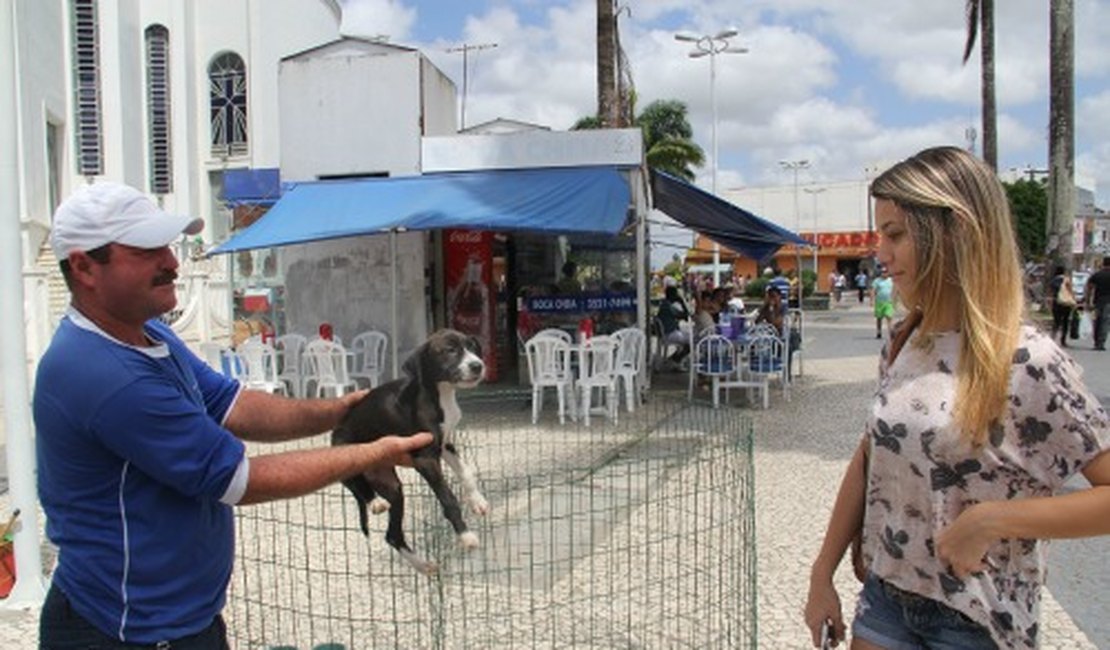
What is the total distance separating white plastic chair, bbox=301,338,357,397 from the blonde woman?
29.8 feet

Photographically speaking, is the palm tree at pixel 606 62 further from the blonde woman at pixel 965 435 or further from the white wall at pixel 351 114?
the blonde woman at pixel 965 435

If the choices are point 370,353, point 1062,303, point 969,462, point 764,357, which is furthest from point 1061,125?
point 969,462

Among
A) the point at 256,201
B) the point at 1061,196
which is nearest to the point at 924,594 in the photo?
the point at 256,201

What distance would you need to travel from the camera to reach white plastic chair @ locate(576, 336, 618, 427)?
30.6ft

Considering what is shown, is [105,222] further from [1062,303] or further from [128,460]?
[1062,303]

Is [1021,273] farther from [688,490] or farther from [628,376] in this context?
[628,376]

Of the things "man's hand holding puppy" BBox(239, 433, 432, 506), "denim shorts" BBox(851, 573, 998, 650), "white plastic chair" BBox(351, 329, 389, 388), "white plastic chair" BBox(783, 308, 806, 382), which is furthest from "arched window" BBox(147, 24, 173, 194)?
"denim shorts" BBox(851, 573, 998, 650)

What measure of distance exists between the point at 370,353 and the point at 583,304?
9.04 feet

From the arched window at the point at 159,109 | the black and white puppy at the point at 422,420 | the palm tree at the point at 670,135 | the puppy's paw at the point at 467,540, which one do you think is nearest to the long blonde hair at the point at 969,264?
the black and white puppy at the point at 422,420

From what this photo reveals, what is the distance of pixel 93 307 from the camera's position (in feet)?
6.48

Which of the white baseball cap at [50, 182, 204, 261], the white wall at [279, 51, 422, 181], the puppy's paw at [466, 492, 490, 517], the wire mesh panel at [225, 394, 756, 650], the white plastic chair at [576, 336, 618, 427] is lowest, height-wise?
the wire mesh panel at [225, 394, 756, 650]

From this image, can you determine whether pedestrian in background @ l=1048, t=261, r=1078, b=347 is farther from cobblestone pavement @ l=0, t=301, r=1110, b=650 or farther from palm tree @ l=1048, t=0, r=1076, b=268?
cobblestone pavement @ l=0, t=301, r=1110, b=650

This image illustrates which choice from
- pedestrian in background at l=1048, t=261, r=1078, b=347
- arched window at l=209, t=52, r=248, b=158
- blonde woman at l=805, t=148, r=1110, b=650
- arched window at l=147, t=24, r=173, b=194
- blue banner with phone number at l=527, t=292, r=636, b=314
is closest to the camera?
blonde woman at l=805, t=148, r=1110, b=650

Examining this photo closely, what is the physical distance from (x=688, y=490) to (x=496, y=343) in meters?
7.81
